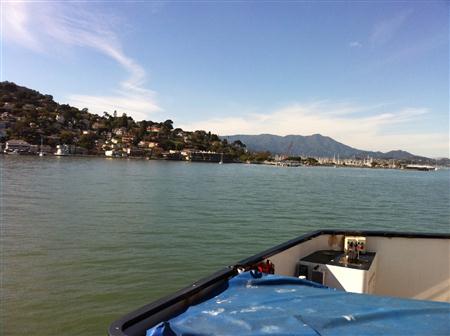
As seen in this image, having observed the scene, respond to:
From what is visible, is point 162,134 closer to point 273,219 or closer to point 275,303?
point 273,219

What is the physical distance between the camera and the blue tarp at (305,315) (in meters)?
2.28

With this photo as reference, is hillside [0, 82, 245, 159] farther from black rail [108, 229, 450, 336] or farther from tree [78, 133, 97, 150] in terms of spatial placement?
black rail [108, 229, 450, 336]

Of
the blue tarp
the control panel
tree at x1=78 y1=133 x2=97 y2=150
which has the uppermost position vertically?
tree at x1=78 y1=133 x2=97 y2=150

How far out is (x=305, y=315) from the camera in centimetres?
247

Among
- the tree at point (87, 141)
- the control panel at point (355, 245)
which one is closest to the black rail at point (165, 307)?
the control panel at point (355, 245)

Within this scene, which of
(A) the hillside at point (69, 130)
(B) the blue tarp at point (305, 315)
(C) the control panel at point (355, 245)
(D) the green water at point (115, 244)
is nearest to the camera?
(B) the blue tarp at point (305, 315)

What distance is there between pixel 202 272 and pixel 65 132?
157 m

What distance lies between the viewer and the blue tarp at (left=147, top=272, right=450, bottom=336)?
2.28 m

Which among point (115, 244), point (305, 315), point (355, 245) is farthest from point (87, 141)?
point (305, 315)

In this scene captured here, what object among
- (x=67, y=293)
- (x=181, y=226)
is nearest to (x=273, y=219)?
(x=181, y=226)

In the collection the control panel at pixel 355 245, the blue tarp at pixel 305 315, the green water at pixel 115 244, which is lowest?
the green water at pixel 115 244

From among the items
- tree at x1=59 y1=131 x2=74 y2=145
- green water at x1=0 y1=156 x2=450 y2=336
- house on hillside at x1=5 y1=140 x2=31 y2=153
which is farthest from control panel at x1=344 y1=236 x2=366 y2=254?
tree at x1=59 y1=131 x2=74 y2=145

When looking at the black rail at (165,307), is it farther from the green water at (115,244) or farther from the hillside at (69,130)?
the hillside at (69,130)

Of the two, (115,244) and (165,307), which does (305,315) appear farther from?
(115,244)
